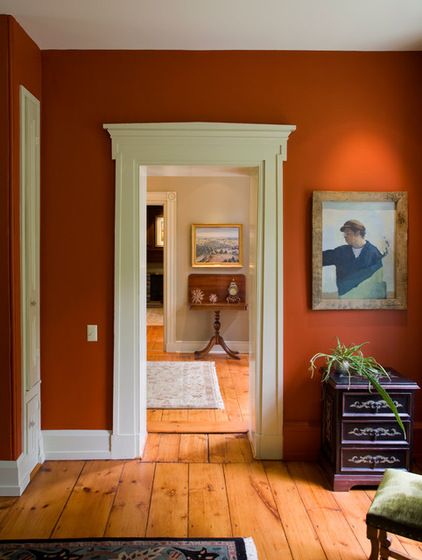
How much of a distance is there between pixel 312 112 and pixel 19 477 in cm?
306

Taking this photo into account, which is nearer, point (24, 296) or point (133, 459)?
point (24, 296)

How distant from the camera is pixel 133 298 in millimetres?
3354

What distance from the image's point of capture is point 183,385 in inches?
207

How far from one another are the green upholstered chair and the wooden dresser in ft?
2.61

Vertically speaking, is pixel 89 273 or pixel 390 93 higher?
pixel 390 93

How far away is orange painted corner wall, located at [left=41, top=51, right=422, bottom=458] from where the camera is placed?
3330mm

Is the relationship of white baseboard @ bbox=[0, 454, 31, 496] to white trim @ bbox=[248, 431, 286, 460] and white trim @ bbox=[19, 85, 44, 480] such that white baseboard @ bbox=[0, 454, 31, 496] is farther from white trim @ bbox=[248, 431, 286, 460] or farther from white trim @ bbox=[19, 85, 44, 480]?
white trim @ bbox=[248, 431, 286, 460]

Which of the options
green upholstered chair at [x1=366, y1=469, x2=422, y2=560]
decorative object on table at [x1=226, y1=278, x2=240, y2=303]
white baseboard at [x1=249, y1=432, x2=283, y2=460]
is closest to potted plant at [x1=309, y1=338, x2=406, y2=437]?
white baseboard at [x1=249, y1=432, x2=283, y2=460]

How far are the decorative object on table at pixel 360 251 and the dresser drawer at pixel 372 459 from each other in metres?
0.95

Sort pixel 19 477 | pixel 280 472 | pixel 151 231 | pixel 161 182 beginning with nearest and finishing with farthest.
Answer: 1. pixel 19 477
2. pixel 280 472
3. pixel 161 182
4. pixel 151 231

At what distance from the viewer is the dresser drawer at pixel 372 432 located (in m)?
2.98

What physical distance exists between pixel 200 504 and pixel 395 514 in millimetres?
1210

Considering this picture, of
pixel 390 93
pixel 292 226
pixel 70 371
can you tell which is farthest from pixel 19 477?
pixel 390 93

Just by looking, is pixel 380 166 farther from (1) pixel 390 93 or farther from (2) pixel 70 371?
(2) pixel 70 371
